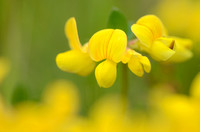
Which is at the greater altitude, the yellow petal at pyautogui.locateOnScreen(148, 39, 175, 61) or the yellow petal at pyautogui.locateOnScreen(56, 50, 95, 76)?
the yellow petal at pyautogui.locateOnScreen(148, 39, 175, 61)

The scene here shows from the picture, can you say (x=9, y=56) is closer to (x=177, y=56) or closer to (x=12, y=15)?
(x=12, y=15)

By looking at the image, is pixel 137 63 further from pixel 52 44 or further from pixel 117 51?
pixel 52 44

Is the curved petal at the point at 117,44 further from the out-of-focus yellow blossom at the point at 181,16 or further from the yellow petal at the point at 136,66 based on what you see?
the out-of-focus yellow blossom at the point at 181,16

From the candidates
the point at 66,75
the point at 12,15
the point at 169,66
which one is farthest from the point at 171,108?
the point at 12,15

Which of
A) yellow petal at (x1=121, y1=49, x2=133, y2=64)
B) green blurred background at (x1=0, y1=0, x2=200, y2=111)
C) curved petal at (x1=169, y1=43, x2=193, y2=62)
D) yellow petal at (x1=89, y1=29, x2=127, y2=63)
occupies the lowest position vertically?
green blurred background at (x1=0, y1=0, x2=200, y2=111)

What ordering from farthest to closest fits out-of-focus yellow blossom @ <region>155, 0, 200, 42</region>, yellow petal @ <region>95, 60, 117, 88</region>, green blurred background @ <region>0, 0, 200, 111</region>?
out-of-focus yellow blossom @ <region>155, 0, 200, 42</region>
green blurred background @ <region>0, 0, 200, 111</region>
yellow petal @ <region>95, 60, 117, 88</region>

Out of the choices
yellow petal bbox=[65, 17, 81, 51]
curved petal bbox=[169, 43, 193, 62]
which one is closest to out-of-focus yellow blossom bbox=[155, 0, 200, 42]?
curved petal bbox=[169, 43, 193, 62]

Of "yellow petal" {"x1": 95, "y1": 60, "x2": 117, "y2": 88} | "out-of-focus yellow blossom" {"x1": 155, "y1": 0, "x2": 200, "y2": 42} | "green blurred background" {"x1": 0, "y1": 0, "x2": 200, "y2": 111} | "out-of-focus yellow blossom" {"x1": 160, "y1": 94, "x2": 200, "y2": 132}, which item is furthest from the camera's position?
"out-of-focus yellow blossom" {"x1": 155, "y1": 0, "x2": 200, "y2": 42}

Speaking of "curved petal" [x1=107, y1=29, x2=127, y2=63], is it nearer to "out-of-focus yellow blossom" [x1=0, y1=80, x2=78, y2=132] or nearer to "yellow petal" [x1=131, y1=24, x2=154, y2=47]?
"yellow petal" [x1=131, y1=24, x2=154, y2=47]
